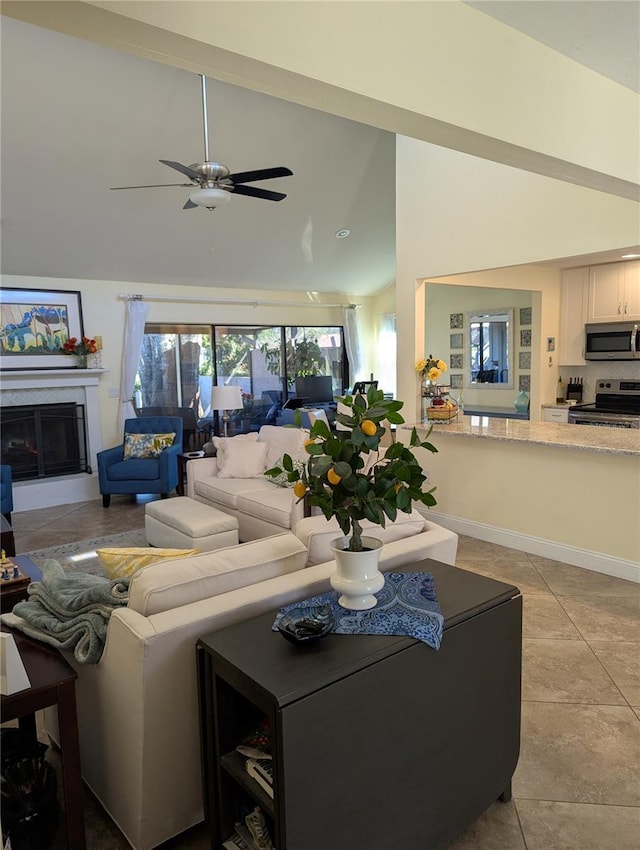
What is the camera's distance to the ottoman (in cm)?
411

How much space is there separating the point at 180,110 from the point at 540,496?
4295 millimetres

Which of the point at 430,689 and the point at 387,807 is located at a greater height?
the point at 430,689

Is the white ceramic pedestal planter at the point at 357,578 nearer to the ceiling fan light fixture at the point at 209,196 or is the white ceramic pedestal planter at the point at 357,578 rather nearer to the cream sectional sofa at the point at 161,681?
the cream sectional sofa at the point at 161,681

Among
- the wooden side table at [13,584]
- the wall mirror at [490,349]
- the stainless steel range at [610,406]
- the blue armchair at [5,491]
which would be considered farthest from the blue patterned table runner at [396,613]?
the wall mirror at [490,349]

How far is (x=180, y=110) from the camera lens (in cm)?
484

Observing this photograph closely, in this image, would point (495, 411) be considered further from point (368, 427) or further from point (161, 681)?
point (161, 681)

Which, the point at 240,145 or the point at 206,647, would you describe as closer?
the point at 206,647

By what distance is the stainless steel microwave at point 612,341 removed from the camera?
18.4ft

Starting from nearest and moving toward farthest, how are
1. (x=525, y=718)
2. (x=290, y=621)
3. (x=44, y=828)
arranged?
(x=290, y=621) < (x=44, y=828) < (x=525, y=718)

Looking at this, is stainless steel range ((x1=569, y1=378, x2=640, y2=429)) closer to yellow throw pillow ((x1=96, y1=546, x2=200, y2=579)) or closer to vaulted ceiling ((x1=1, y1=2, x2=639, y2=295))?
vaulted ceiling ((x1=1, y1=2, x2=639, y2=295))

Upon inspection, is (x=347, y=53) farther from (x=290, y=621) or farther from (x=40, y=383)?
(x=40, y=383)

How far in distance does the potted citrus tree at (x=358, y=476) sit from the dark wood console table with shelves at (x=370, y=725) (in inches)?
11.1

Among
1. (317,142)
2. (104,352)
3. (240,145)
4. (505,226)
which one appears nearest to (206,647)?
(505,226)

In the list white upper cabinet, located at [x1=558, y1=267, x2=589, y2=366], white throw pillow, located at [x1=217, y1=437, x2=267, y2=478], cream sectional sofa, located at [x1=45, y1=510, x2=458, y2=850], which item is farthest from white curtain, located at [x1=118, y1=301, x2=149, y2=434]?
cream sectional sofa, located at [x1=45, y1=510, x2=458, y2=850]
